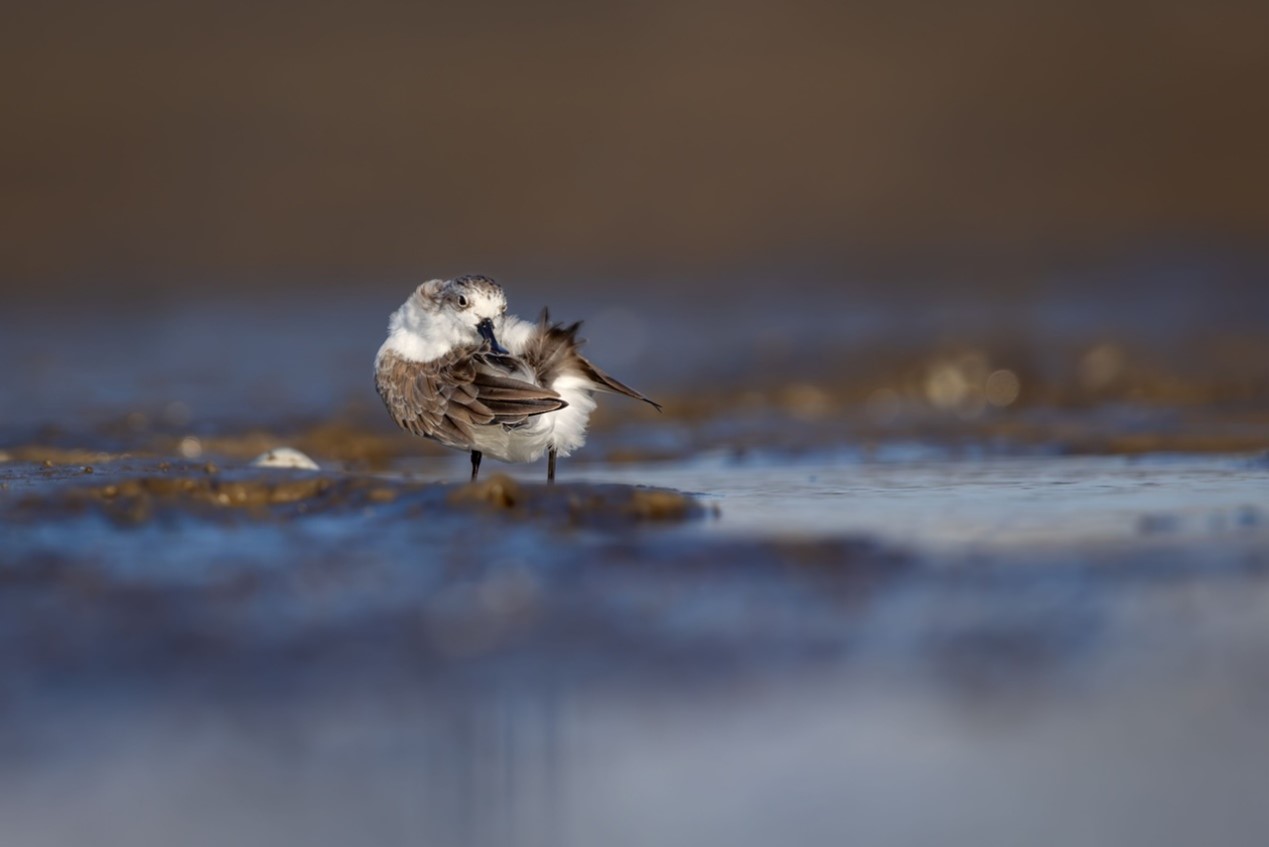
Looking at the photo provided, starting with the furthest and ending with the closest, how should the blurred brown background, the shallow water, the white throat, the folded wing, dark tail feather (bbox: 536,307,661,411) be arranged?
1. the blurred brown background
2. the white throat
3. dark tail feather (bbox: 536,307,661,411)
4. the folded wing
5. the shallow water

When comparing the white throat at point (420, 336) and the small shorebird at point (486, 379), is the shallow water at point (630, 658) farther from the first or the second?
the white throat at point (420, 336)

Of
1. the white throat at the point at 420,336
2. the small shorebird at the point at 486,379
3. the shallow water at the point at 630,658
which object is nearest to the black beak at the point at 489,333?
the small shorebird at the point at 486,379

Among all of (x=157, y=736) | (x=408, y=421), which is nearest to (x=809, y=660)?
(x=157, y=736)

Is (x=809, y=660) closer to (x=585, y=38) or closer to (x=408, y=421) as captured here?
(x=408, y=421)

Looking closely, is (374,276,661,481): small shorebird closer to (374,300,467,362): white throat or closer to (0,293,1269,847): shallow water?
(374,300,467,362): white throat

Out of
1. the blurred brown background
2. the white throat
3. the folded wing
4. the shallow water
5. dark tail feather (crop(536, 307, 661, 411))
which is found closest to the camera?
the shallow water

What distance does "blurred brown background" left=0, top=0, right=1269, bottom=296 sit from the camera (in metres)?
16.8

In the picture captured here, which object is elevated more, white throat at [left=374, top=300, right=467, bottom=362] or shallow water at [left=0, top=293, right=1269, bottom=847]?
white throat at [left=374, top=300, right=467, bottom=362]

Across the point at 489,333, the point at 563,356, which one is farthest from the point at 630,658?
the point at 489,333

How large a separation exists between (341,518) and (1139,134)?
15528 millimetres

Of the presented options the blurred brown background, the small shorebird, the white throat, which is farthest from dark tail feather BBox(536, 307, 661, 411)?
the blurred brown background

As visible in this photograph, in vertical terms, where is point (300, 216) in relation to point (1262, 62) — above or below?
below

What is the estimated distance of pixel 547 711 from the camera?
10.3ft

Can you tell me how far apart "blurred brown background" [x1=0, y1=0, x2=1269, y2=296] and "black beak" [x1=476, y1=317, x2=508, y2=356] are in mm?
9563
